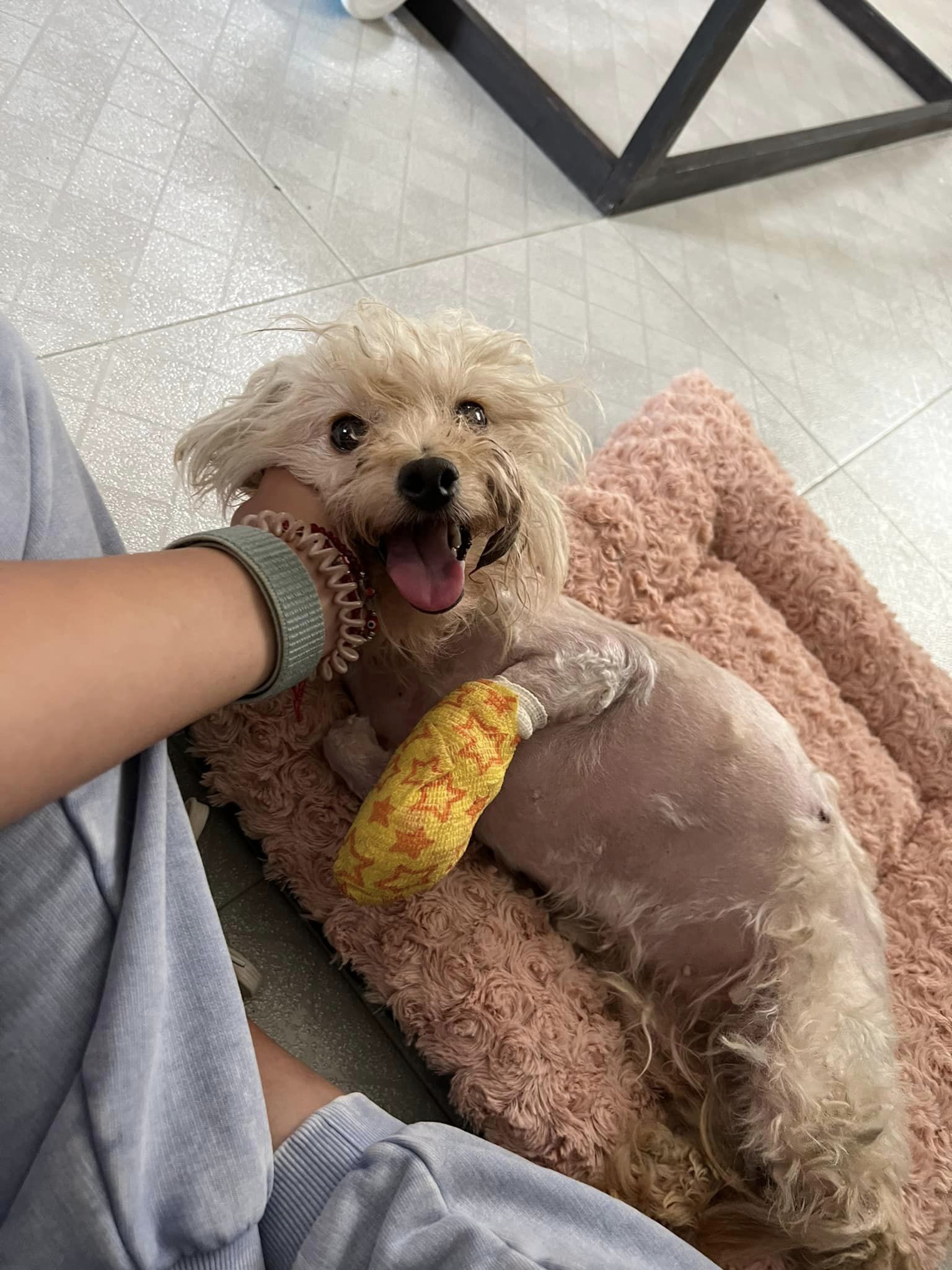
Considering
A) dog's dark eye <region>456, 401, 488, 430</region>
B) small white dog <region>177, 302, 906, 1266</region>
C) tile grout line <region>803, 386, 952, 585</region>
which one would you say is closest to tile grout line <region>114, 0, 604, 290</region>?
small white dog <region>177, 302, 906, 1266</region>

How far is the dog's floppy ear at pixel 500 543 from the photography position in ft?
3.21

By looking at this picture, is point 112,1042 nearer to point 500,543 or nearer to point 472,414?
point 500,543

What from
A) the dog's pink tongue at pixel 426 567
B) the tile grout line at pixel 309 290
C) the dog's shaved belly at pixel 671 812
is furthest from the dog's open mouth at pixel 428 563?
the tile grout line at pixel 309 290

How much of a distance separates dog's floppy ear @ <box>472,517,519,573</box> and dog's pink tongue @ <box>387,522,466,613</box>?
57 mm

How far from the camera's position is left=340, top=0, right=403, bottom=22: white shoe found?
84.5 inches

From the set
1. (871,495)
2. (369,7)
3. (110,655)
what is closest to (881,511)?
(871,495)

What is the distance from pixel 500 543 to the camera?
984 millimetres

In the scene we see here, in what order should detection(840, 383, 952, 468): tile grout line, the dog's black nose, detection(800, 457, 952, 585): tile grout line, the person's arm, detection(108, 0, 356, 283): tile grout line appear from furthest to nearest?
1. detection(840, 383, 952, 468): tile grout line
2. detection(800, 457, 952, 585): tile grout line
3. detection(108, 0, 356, 283): tile grout line
4. the dog's black nose
5. the person's arm

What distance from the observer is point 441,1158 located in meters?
0.83

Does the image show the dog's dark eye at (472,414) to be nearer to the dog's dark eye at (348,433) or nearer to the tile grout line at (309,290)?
the dog's dark eye at (348,433)

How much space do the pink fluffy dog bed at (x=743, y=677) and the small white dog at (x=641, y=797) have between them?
0.22 feet

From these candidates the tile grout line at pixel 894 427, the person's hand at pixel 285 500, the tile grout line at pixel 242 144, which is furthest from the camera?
the tile grout line at pixel 894 427

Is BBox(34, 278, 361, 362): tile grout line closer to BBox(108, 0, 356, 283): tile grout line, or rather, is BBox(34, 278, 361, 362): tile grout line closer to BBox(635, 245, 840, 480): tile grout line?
BBox(108, 0, 356, 283): tile grout line

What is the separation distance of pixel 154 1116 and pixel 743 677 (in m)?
1.03
